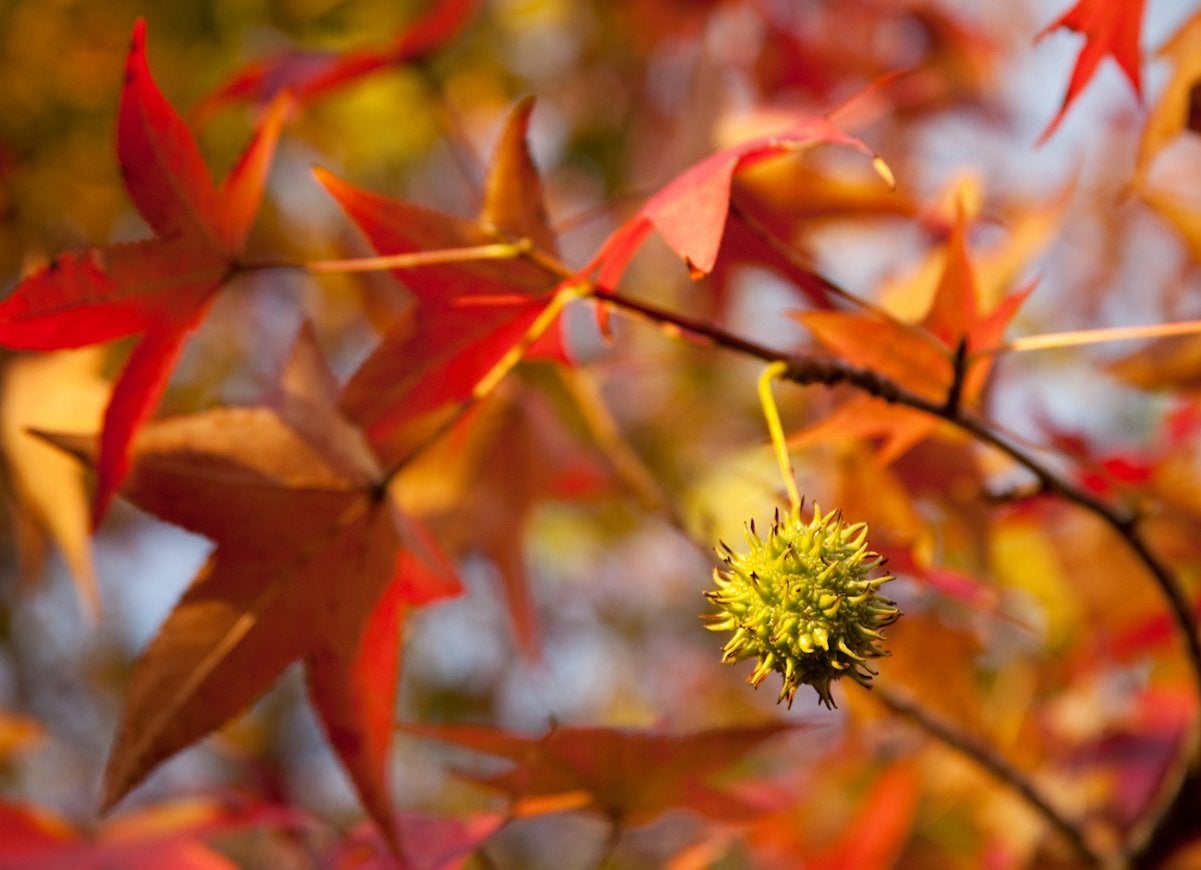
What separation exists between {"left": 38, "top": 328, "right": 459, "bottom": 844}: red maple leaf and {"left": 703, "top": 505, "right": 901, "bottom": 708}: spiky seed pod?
0.24 m

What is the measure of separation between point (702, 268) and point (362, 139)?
61.4 inches

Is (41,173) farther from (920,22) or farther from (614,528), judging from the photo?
(920,22)

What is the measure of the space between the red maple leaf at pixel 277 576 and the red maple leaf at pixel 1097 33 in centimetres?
48

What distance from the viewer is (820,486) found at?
1.10 meters

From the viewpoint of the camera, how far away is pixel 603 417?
3.57ft

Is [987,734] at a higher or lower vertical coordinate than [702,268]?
higher

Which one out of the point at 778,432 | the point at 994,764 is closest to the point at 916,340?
the point at 778,432

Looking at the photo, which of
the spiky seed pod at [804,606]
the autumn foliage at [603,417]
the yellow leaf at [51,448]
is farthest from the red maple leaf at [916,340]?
the yellow leaf at [51,448]

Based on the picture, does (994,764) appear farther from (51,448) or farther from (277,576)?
(51,448)

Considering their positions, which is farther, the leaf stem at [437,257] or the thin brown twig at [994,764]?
the thin brown twig at [994,764]

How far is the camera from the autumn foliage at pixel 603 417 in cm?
66

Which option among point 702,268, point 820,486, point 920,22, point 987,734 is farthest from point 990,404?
point 920,22

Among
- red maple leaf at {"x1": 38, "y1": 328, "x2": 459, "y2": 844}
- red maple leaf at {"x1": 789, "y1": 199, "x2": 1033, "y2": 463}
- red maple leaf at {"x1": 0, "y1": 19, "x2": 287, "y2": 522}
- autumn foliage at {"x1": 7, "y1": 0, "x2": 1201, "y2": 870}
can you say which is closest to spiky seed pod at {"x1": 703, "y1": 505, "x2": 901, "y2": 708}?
autumn foliage at {"x1": 7, "y1": 0, "x2": 1201, "y2": 870}

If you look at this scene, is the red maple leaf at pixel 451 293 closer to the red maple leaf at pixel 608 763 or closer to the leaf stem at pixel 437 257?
the leaf stem at pixel 437 257
